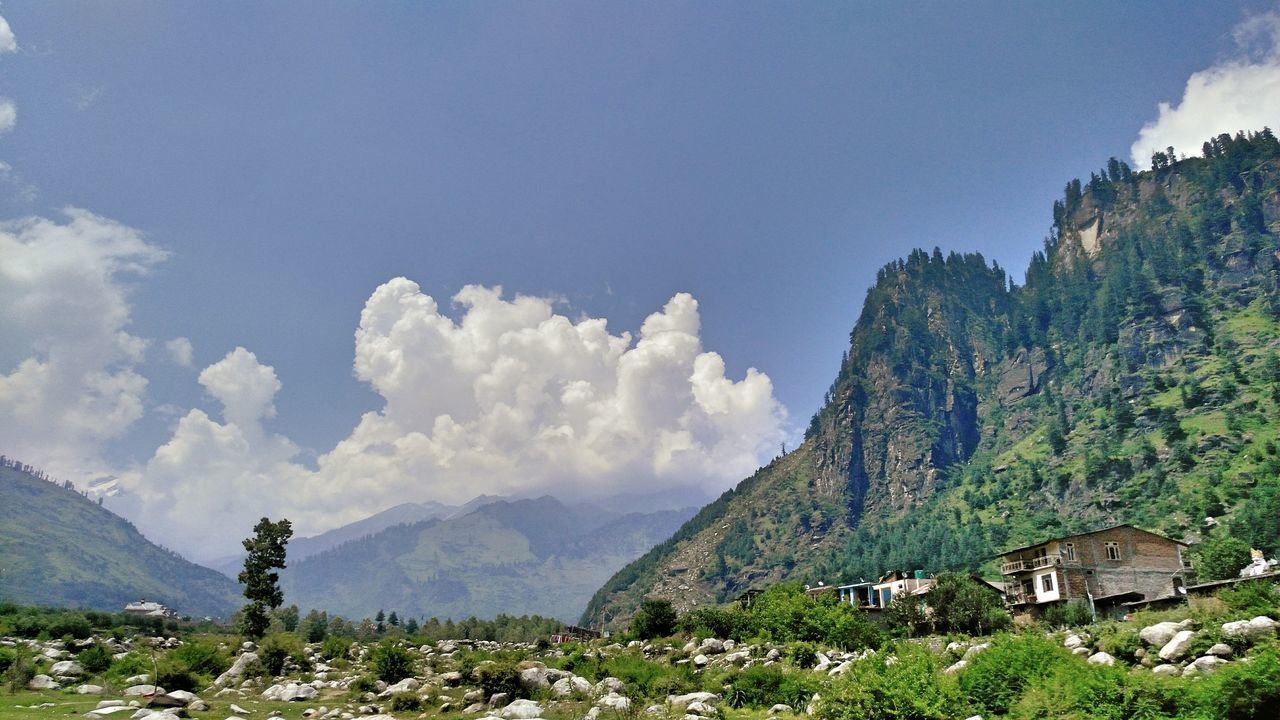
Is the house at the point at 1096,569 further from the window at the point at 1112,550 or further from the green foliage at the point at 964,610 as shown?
the green foliage at the point at 964,610

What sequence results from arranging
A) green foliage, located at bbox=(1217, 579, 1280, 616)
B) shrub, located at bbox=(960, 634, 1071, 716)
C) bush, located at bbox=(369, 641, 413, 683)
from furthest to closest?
bush, located at bbox=(369, 641, 413, 683), green foliage, located at bbox=(1217, 579, 1280, 616), shrub, located at bbox=(960, 634, 1071, 716)

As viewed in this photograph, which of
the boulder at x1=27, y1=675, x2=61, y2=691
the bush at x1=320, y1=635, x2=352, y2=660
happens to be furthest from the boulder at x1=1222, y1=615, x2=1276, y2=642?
the bush at x1=320, y1=635, x2=352, y2=660

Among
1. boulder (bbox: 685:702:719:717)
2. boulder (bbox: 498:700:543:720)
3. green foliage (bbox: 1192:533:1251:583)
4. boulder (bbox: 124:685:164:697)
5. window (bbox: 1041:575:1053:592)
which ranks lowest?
boulder (bbox: 498:700:543:720)

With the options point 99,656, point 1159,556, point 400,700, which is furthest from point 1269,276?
point 99,656

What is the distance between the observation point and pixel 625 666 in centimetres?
4784

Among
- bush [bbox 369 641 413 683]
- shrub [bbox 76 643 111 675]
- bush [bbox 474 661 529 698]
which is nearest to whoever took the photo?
bush [bbox 474 661 529 698]

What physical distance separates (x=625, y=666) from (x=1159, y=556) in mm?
65363

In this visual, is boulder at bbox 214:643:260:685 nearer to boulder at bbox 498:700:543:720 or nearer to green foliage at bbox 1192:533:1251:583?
boulder at bbox 498:700:543:720

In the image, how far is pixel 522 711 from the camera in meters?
34.2

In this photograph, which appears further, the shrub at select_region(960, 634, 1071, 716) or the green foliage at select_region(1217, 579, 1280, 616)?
the green foliage at select_region(1217, 579, 1280, 616)

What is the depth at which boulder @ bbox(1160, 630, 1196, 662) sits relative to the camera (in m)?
26.3

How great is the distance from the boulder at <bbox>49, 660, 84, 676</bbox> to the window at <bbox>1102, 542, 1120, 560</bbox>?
89148 millimetres

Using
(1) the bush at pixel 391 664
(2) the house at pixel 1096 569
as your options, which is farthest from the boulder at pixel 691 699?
(2) the house at pixel 1096 569

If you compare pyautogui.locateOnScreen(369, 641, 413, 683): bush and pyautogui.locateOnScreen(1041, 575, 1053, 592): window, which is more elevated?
pyautogui.locateOnScreen(1041, 575, 1053, 592): window
